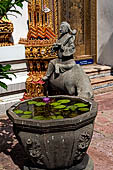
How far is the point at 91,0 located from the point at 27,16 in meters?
2.95

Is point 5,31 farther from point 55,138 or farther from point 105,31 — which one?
point 105,31

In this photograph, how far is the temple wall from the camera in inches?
331

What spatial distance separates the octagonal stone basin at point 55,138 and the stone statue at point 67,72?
202cm

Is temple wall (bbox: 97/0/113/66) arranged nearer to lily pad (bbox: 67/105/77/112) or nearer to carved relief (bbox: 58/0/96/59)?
carved relief (bbox: 58/0/96/59)

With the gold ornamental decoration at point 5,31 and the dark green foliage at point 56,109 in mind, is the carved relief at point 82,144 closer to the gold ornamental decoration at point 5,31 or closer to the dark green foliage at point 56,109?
the dark green foliage at point 56,109

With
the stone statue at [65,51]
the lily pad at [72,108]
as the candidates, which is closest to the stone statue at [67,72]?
the stone statue at [65,51]

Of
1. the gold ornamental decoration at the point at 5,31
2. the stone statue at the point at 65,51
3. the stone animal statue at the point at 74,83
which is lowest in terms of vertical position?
the stone animal statue at the point at 74,83

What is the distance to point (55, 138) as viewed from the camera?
9.27ft

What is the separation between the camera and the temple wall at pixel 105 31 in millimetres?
8398

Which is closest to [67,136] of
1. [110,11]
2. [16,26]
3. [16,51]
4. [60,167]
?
[60,167]

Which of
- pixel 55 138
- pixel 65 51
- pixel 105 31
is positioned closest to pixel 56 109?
pixel 55 138

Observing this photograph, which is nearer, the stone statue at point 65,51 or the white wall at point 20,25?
the stone statue at point 65,51

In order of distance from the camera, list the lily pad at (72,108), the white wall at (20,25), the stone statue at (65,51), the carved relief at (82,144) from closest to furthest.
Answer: the carved relief at (82,144) → the lily pad at (72,108) → the stone statue at (65,51) → the white wall at (20,25)

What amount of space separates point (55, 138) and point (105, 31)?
21.1 ft
